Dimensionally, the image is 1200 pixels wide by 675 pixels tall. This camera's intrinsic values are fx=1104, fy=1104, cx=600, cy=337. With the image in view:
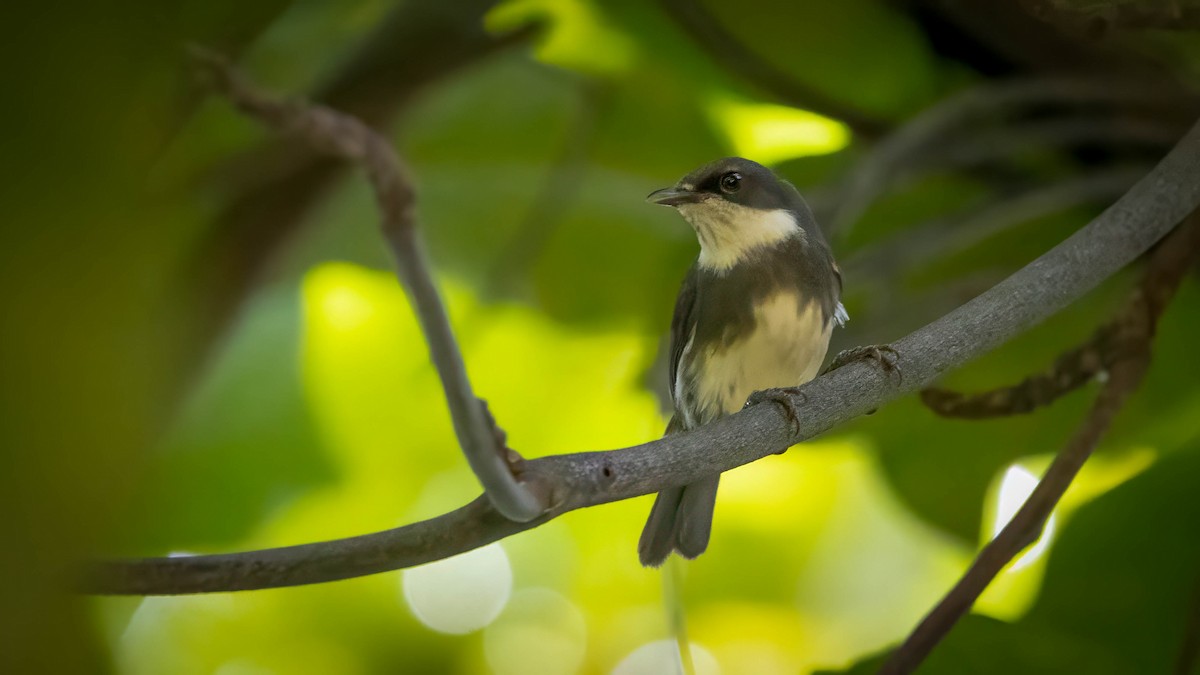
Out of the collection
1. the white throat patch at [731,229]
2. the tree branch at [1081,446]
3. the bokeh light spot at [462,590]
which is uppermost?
the white throat patch at [731,229]

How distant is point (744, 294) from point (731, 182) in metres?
0.08

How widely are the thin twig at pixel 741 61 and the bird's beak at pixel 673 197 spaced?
8 cm

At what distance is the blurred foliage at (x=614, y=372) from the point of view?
0.57 metres

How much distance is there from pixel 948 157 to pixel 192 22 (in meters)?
0.45

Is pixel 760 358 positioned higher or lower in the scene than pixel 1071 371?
higher

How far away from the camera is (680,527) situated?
0.57m

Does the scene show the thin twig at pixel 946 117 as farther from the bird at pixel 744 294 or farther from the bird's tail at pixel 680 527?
the bird's tail at pixel 680 527

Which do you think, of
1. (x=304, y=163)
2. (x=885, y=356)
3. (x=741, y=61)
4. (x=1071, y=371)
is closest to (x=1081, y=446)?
(x=1071, y=371)

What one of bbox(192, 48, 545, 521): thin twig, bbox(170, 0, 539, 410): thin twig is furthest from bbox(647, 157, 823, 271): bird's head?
bbox(192, 48, 545, 521): thin twig

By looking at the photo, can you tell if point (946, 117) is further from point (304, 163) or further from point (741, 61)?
point (304, 163)

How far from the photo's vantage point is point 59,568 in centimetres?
29

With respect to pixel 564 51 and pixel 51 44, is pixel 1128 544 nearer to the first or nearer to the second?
pixel 564 51

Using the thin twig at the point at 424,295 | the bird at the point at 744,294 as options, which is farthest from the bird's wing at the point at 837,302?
the thin twig at the point at 424,295

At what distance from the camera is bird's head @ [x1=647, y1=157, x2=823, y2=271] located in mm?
646
